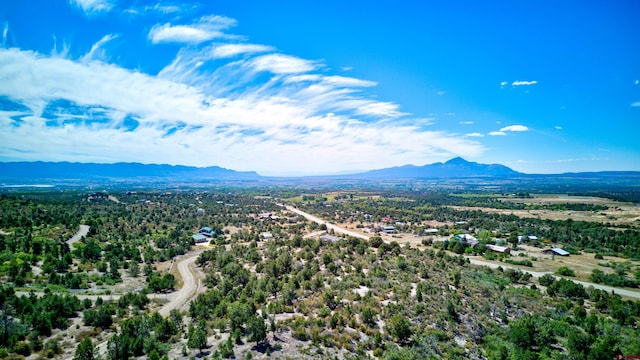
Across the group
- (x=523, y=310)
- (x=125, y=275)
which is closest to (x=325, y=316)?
(x=523, y=310)

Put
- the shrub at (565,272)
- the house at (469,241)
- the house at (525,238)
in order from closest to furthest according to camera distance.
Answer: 1. the shrub at (565,272)
2. the house at (469,241)
3. the house at (525,238)

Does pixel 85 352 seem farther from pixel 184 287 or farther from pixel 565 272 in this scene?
pixel 565 272

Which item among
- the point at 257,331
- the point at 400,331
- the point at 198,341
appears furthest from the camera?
the point at 400,331

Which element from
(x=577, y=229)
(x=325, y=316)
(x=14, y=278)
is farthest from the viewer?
(x=577, y=229)

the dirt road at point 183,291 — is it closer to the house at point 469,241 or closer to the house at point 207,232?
the house at point 207,232

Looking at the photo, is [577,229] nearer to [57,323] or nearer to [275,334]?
[275,334]

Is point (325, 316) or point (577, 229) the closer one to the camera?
point (325, 316)

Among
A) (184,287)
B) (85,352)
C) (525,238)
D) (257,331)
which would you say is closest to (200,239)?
(184,287)

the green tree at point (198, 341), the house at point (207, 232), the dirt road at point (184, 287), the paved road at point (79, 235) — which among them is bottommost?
the dirt road at point (184, 287)

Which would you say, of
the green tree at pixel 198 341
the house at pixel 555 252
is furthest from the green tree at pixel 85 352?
the house at pixel 555 252
